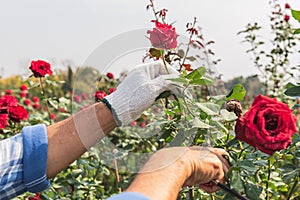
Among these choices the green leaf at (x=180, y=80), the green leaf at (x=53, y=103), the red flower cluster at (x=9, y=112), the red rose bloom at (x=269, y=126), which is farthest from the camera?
the green leaf at (x=53, y=103)

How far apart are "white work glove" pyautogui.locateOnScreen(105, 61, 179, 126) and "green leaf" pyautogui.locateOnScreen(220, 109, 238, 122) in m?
0.13

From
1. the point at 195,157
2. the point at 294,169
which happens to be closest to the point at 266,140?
the point at 195,157

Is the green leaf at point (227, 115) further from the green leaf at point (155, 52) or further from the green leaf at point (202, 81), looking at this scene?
the green leaf at point (155, 52)

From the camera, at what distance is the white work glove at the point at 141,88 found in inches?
50.1

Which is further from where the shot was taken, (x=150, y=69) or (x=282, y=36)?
(x=282, y=36)

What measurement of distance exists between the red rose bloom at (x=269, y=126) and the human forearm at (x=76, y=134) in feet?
1.49

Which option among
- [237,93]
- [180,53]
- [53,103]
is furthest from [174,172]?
[53,103]

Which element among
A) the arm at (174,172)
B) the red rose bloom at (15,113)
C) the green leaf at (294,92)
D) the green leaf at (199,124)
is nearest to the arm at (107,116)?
the green leaf at (199,124)

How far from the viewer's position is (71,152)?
4.96 feet

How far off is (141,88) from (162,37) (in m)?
0.15

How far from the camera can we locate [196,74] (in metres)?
1.22

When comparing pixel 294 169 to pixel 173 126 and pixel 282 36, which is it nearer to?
pixel 173 126

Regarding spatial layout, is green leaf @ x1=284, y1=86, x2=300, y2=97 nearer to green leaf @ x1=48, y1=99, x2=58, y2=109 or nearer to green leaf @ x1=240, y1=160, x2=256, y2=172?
green leaf @ x1=240, y1=160, x2=256, y2=172

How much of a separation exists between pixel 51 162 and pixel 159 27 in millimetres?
524
